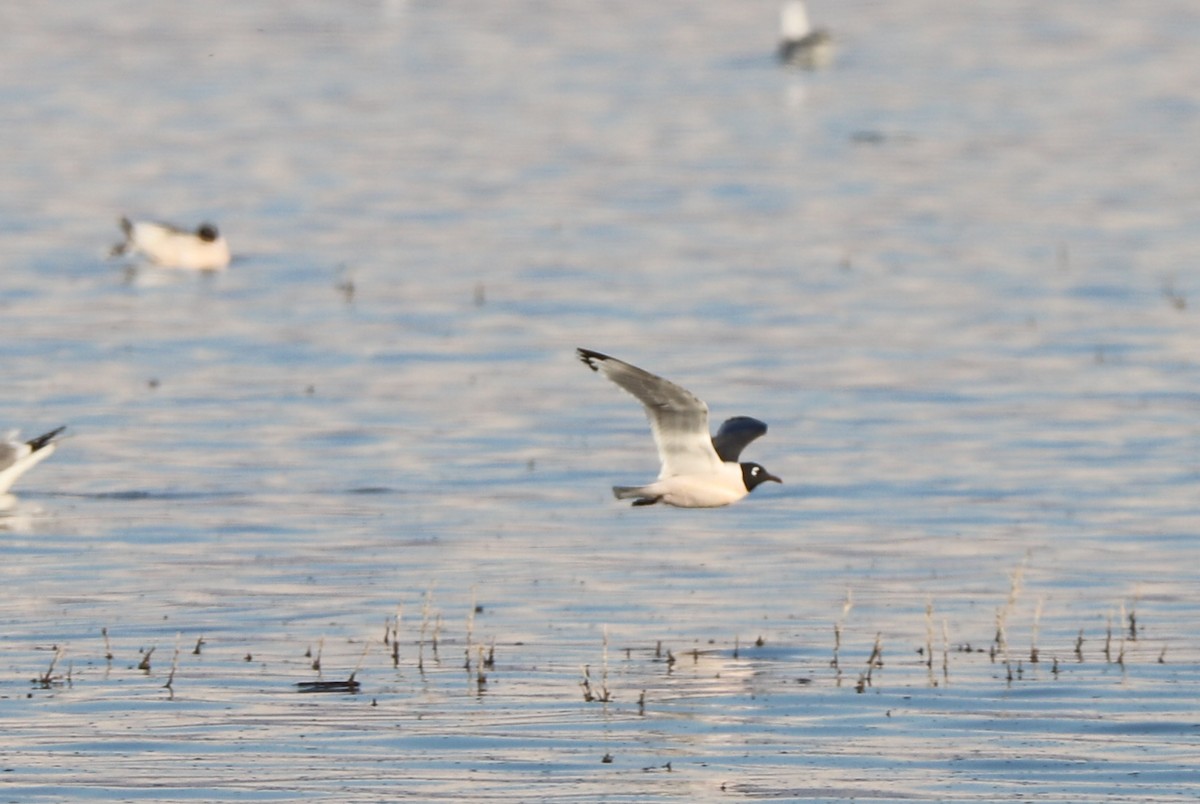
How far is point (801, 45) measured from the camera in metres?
66.4

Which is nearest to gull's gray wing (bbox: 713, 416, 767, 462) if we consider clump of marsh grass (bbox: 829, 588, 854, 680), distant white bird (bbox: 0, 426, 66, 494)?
clump of marsh grass (bbox: 829, 588, 854, 680)

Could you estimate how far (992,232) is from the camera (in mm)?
37531

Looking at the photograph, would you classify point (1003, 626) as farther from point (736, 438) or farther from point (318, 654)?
point (318, 654)

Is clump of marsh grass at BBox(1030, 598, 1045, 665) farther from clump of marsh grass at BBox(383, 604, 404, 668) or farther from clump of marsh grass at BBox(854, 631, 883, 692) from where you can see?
clump of marsh grass at BBox(383, 604, 404, 668)

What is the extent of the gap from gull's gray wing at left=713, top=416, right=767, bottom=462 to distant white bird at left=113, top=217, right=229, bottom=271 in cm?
1737

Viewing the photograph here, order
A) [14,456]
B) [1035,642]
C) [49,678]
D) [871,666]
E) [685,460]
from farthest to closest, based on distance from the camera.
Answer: [14,456] → [685,460] → [1035,642] → [871,666] → [49,678]

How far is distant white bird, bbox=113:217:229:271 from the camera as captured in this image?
33.0 metres

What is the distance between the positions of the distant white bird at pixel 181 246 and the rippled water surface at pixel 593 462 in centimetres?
44

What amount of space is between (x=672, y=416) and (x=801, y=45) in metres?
52.3

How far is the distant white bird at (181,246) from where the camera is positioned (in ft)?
108

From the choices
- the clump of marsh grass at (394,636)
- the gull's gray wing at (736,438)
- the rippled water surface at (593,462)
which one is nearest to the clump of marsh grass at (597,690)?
the rippled water surface at (593,462)

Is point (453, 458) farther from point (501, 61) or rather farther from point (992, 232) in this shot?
point (501, 61)

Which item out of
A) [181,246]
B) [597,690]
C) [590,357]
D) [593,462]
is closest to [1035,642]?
[597,690]

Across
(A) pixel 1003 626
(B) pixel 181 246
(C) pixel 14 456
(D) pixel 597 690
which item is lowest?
(D) pixel 597 690
